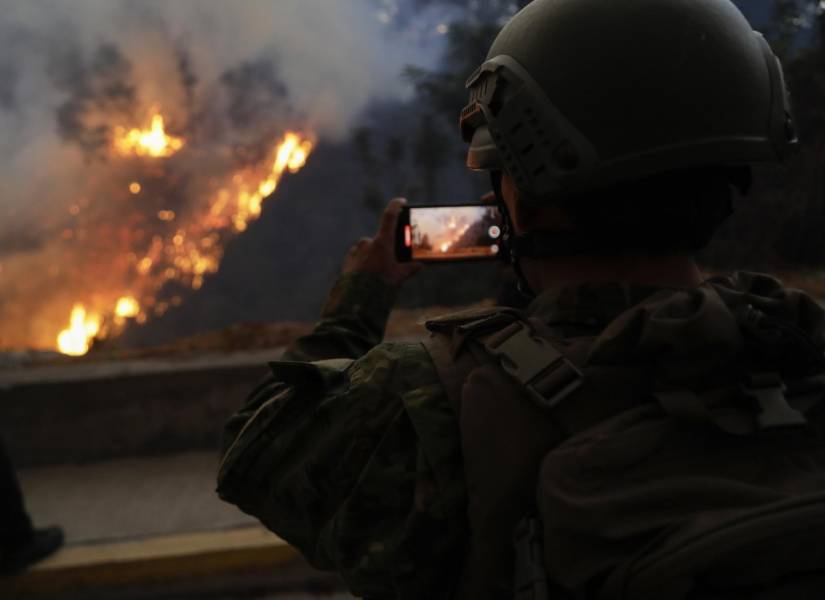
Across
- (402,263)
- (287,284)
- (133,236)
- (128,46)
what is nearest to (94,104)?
(128,46)

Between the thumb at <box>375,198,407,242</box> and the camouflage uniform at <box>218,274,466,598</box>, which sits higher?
the thumb at <box>375,198,407,242</box>

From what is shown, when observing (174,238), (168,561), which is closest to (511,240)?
(168,561)

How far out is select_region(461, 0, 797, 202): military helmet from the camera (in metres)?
1.01

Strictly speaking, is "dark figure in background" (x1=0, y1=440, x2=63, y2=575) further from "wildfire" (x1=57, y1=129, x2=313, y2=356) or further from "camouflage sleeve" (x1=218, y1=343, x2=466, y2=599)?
"wildfire" (x1=57, y1=129, x2=313, y2=356)

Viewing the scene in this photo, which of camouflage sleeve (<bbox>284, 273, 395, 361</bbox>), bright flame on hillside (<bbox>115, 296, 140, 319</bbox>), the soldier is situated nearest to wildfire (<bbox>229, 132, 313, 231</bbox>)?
bright flame on hillside (<bbox>115, 296, 140, 319</bbox>)

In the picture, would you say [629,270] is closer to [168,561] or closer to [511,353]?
[511,353]

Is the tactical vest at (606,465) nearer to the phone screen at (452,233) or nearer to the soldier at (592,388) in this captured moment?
the soldier at (592,388)

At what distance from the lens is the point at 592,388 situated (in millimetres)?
902

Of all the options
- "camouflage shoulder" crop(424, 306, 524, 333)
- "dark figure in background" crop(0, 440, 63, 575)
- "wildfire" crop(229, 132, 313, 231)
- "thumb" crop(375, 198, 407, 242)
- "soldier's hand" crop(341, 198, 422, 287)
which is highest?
"wildfire" crop(229, 132, 313, 231)

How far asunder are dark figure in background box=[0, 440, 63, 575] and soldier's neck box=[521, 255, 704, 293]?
2645mm

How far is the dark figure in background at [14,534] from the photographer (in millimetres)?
2893

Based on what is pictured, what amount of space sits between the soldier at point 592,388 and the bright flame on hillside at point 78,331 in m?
13.2

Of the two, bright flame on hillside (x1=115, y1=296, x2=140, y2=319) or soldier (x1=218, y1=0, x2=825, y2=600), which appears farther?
bright flame on hillside (x1=115, y1=296, x2=140, y2=319)

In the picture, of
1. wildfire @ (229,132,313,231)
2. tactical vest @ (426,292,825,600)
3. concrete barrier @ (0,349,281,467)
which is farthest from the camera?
wildfire @ (229,132,313,231)
